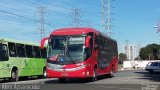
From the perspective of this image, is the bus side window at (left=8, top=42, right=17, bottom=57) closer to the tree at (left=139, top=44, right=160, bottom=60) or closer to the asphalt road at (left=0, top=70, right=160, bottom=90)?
the asphalt road at (left=0, top=70, right=160, bottom=90)

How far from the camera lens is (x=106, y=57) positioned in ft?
104

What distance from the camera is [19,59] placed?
95.2ft

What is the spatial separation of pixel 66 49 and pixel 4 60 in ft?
15.2

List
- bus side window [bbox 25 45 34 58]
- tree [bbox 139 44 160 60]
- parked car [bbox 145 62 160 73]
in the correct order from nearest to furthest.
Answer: bus side window [bbox 25 45 34 58] → parked car [bbox 145 62 160 73] → tree [bbox 139 44 160 60]

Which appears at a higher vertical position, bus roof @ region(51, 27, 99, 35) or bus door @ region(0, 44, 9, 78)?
bus roof @ region(51, 27, 99, 35)

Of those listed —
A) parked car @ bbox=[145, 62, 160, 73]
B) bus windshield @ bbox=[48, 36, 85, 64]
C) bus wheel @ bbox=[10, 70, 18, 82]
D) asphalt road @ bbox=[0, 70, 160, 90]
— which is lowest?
asphalt road @ bbox=[0, 70, 160, 90]

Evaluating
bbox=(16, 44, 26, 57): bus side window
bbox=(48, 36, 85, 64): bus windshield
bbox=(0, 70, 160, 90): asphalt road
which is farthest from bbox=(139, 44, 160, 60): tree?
bbox=(48, 36, 85, 64): bus windshield

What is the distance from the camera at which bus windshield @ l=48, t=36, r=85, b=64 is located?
24641 mm

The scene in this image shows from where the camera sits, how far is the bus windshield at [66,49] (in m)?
24.6

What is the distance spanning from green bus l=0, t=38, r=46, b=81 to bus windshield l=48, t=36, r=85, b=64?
3519 millimetres

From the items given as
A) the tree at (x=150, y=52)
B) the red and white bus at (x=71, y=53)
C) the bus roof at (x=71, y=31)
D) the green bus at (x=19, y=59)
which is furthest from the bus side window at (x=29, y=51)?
the tree at (x=150, y=52)

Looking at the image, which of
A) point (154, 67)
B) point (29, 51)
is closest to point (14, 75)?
point (29, 51)

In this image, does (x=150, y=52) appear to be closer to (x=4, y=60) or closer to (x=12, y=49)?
(x=12, y=49)

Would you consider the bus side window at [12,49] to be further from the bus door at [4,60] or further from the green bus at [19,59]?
the bus door at [4,60]
